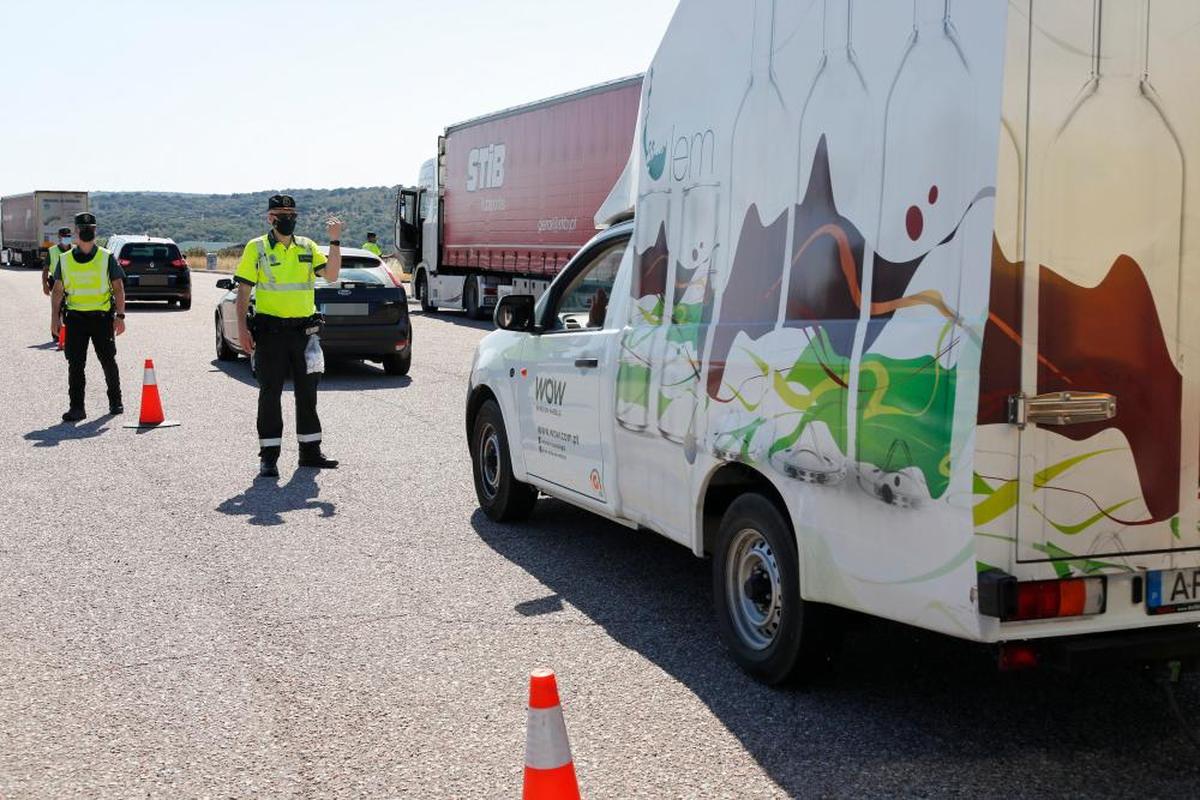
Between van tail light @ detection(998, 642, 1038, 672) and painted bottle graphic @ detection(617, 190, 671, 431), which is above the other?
painted bottle graphic @ detection(617, 190, 671, 431)

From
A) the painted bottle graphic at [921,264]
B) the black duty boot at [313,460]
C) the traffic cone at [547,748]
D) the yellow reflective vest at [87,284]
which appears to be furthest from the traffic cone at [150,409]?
the traffic cone at [547,748]

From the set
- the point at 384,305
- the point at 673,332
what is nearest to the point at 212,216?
the point at 384,305

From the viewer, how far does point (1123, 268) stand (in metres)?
4.05

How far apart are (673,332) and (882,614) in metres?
1.76

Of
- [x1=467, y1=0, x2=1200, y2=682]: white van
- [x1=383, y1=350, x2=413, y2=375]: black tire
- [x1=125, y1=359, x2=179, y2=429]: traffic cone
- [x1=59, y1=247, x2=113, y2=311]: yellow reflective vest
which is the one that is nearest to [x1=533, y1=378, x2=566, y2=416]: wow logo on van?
[x1=467, y1=0, x2=1200, y2=682]: white van

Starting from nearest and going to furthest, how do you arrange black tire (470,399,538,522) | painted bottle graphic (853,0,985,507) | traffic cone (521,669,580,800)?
traffic cone (521,669,580,800) < painted bottle graphic (853,0,985,507) < black tire (470,399,538,522)

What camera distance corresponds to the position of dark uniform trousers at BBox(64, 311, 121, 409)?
12.7 m

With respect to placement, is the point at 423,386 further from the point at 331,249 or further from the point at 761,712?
the point at 761,712

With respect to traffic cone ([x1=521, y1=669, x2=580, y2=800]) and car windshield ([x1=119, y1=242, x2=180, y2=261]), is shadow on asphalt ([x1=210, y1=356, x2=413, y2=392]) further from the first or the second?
car windshield ([x1=119, y1=242, x2=180, y2=261])

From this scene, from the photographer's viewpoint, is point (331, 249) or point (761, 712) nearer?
point (761, 712)

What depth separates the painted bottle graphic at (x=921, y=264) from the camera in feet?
13.2

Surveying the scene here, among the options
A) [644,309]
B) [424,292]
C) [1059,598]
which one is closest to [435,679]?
[644,309]

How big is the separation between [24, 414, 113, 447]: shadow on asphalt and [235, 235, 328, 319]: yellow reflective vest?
247cm

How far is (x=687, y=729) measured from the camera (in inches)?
183
